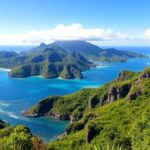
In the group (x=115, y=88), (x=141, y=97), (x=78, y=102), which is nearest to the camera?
(x=141, y=97)

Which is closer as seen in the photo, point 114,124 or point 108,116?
point 114,124

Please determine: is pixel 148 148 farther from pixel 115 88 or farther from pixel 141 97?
pixel 115 88

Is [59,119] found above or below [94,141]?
below

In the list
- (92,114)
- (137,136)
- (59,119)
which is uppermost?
(137,136)

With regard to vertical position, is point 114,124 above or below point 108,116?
above

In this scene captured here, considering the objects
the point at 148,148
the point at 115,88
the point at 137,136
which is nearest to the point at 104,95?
the point at 115,88

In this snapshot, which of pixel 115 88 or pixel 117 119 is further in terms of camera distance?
pixel 115 88

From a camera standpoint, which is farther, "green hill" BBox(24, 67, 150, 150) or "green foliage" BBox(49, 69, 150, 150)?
"green foliage" BBox(49, 69, 150, 150)

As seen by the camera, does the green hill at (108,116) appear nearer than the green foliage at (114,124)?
Yes
